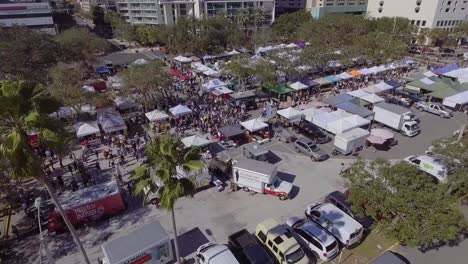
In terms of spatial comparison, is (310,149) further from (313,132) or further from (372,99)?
(372,99)

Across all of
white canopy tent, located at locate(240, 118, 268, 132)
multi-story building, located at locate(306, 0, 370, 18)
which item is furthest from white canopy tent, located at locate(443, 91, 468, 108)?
multi-story building, located at locate(306, 0, 370, 18)

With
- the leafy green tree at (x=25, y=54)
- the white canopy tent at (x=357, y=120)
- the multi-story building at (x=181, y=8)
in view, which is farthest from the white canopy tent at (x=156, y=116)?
the multi-story building at (x=181, y=8)

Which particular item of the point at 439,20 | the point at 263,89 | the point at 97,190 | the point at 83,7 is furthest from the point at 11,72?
the point at 83,7

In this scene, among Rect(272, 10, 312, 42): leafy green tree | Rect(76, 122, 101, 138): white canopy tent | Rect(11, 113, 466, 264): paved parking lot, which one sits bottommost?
Rect(11, 113, 466, 264): paved parking lot

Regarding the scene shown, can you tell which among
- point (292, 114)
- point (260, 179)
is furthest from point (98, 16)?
point (260, 179)

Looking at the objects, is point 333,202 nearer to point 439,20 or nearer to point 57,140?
point 57,140

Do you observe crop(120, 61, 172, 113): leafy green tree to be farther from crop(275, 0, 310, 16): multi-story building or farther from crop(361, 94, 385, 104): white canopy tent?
crop(275, 0, 310, 16): multi-story building
